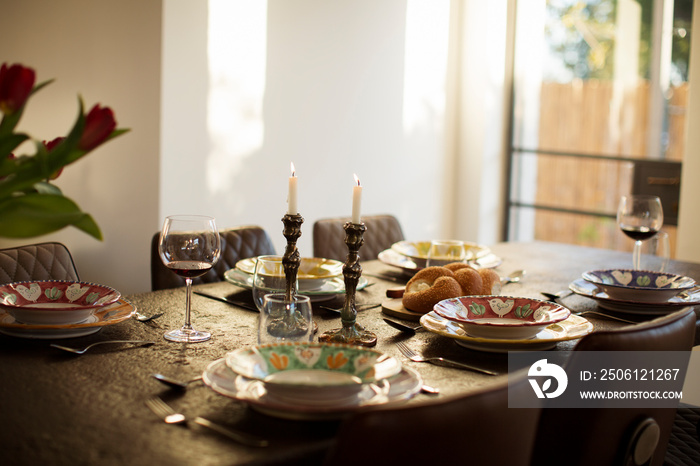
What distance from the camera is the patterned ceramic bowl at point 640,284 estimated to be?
1.75 m

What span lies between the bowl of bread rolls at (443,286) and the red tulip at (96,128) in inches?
34.5

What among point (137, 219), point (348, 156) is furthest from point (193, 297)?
point (348, 156)

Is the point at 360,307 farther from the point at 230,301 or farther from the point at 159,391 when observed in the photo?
the point at 159,391

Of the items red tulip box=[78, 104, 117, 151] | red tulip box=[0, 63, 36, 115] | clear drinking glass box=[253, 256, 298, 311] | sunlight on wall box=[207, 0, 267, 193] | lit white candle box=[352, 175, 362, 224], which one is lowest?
clear drinking glass box=[253, 256, 298, 311]

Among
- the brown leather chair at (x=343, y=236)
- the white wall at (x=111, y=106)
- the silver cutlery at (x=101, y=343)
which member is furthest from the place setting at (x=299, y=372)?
the white wall at (x=111, y=106)

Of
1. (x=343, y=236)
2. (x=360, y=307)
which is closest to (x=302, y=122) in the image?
(x=343, y=236)

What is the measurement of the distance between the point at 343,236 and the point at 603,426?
1.65 meters

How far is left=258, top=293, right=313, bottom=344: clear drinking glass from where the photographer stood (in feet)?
3.81

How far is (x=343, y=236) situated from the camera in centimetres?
267

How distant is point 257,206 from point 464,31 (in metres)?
1.92

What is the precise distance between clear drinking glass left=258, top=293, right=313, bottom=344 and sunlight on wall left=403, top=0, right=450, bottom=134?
3.18 metres

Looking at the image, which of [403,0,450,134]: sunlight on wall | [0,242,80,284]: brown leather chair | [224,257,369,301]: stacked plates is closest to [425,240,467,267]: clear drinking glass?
→ [224,257,369,301]: stacked plates

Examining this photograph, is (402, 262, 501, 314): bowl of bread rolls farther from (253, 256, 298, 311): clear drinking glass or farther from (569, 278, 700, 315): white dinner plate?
(253, 256, 298, 311): clear drinking glass

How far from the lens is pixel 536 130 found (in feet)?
15.0
